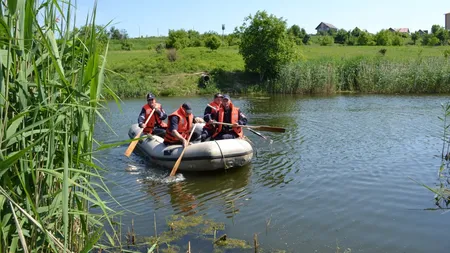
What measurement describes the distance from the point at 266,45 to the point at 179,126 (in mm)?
18107

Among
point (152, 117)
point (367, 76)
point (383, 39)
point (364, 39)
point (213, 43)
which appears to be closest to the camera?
point (152, 117)

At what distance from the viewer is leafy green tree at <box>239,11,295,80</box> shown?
84.7 ft

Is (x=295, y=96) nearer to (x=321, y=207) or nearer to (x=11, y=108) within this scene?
(x=321, y=207)

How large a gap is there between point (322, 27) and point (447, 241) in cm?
10288

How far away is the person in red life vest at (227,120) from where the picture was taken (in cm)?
941

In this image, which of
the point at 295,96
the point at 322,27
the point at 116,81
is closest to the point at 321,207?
the point at 295,96

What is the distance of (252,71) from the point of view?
90.3 ft

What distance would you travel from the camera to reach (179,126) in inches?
356

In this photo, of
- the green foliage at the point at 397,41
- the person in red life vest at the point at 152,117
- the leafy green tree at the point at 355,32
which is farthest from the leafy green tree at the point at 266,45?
the leafy green tree at the point at 355,32

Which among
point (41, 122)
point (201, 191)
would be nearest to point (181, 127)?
point (201, 191)

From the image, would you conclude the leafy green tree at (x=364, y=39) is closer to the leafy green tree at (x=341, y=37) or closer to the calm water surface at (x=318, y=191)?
the leafy green tree at (x=341, y=37)

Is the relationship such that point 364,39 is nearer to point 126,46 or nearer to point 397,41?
point 397,41

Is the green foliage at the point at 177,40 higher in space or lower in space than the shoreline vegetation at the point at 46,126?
higher

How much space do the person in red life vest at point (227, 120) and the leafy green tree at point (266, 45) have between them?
54.0 feet
